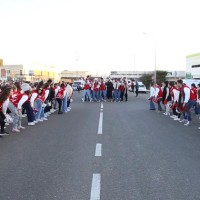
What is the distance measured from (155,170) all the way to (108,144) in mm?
3106

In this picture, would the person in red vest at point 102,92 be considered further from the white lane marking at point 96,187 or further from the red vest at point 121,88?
the white lane marking at point 96,187

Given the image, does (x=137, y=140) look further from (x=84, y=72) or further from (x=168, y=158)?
(x=84, y=72)

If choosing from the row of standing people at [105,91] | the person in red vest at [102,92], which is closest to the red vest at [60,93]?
the row of standing people at [105,91]

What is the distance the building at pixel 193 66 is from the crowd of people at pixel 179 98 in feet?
175

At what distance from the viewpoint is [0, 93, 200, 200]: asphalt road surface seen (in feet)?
19.1

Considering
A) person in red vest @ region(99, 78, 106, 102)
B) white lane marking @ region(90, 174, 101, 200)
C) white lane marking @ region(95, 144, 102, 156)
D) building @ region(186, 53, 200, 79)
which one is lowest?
white lane marking @ region(90, 174, 101, 200)

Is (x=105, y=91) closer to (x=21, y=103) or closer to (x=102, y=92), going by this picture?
(x=102, y=92)

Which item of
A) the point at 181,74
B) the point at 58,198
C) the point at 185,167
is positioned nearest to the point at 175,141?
the point at 185,167

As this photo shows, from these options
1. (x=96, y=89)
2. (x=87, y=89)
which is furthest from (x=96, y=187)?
(x=96, y=89)

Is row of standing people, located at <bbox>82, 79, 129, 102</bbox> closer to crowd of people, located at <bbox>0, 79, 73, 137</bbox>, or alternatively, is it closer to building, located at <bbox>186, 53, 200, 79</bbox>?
crowd of people, located at <bbox>0, 79, 73, 137</bbox>

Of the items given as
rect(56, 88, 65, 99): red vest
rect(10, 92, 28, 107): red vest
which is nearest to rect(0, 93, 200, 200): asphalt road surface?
rect(10, 92, 28, 107): red vest

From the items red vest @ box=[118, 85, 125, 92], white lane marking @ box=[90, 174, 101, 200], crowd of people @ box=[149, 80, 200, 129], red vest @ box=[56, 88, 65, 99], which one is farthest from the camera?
red vest @ box=[118, 85, 125, 92]

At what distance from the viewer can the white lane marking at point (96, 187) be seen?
560 cm

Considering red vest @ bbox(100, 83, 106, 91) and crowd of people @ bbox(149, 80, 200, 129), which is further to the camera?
red vest @ bbox(100, 83, 106, 91)
